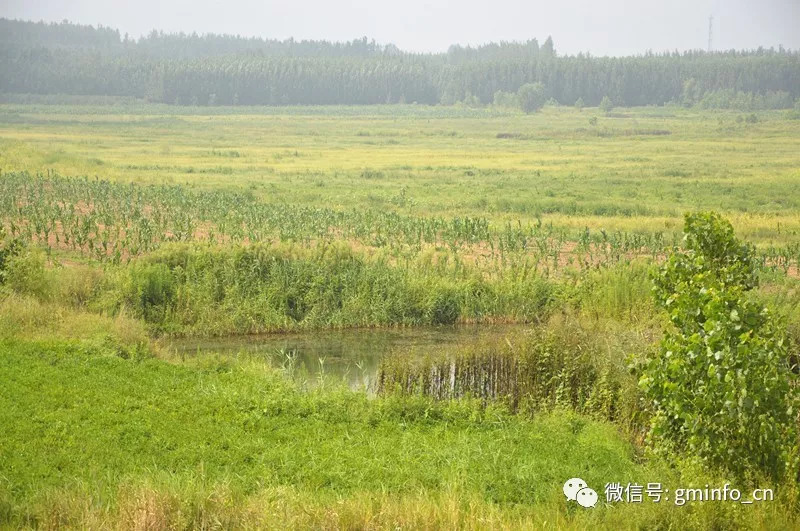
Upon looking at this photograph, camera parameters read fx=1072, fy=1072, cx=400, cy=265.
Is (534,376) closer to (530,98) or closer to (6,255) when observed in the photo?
(6,255)

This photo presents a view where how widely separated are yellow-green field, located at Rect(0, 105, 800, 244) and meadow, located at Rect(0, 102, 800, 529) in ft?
1.16

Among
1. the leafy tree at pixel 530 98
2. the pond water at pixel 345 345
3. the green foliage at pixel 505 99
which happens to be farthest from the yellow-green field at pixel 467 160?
the green foliage at pixel 505 99

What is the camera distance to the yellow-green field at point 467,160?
36969mm

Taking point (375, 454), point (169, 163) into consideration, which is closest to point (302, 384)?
point (375, 454)

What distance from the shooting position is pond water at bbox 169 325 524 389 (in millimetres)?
18188

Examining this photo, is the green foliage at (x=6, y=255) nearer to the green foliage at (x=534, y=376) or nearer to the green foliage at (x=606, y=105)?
the green foliage at (x=534, y=376)

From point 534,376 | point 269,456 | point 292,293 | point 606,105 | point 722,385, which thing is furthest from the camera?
point 606,105

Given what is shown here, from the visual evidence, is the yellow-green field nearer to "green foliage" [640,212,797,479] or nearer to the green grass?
the green grass

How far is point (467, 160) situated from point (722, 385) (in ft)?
164

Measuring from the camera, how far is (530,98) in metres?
128

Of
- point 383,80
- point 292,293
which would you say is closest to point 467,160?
Answer: point 292,293

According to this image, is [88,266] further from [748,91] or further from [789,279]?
[748,91]

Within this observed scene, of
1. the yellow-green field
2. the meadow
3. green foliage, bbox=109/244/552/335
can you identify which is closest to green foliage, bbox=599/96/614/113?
the yellow-green field

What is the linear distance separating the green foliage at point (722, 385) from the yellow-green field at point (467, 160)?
2059 cm
